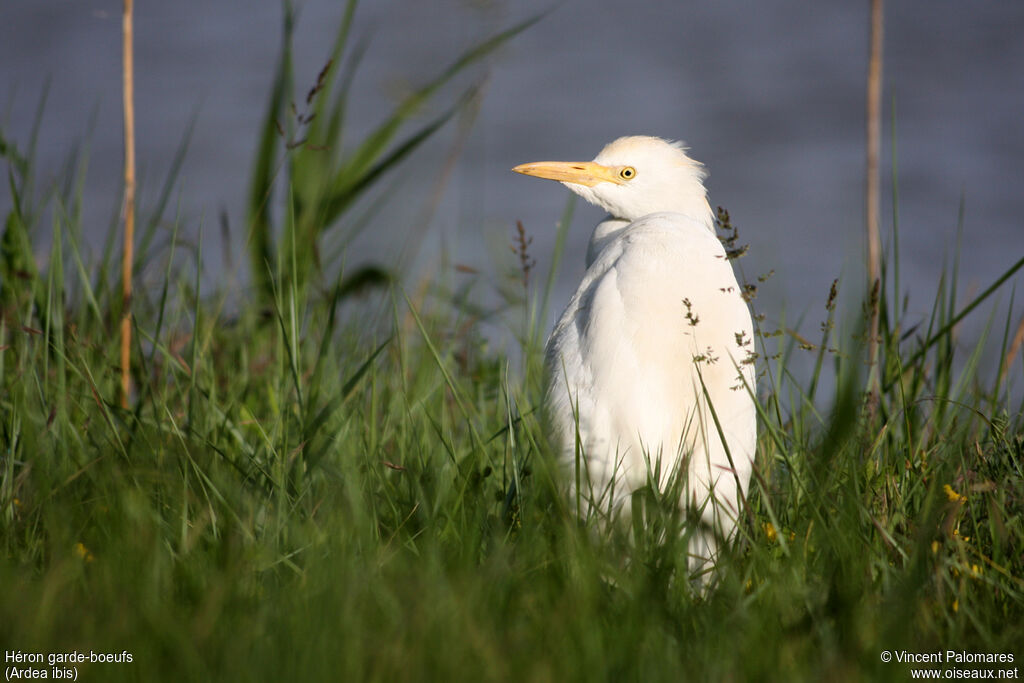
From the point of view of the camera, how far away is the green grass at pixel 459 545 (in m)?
1.81

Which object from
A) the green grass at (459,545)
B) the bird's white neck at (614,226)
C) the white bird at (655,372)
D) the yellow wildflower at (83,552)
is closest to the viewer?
the green grass at (459,545)

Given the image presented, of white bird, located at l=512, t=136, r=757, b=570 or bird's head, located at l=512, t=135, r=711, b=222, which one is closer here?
white bird, located at l=512, t=136, r=757, b=570

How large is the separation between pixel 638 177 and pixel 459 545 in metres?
2.26

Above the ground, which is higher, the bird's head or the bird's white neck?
the bird's head

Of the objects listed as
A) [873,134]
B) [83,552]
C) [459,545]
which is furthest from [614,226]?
[83,552]

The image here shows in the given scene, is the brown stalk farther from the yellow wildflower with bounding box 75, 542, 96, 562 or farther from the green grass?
the yellow wildflower with bounding box 75, 542, 96, 562

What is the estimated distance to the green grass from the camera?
1812 mm

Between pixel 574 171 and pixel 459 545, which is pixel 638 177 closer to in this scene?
pixel 574 171

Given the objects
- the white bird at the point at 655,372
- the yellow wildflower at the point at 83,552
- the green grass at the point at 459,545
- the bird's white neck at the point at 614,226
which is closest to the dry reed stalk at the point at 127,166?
the green grass at the point at 459,545

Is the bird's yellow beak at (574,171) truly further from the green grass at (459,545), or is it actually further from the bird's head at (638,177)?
the green grass at (459,545)

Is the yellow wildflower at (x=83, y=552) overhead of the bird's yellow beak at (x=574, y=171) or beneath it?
beneath

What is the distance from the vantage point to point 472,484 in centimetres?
279

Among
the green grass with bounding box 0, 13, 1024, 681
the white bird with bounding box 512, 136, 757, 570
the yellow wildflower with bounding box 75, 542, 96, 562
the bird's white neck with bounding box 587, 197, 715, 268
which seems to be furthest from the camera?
the bird's white neck with bounding box 587, 197, 715, 268

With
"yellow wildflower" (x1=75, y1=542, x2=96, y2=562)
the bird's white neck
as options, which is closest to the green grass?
"yellow wildflower" (x1=75, y1=542, x2=96, y2=562)
